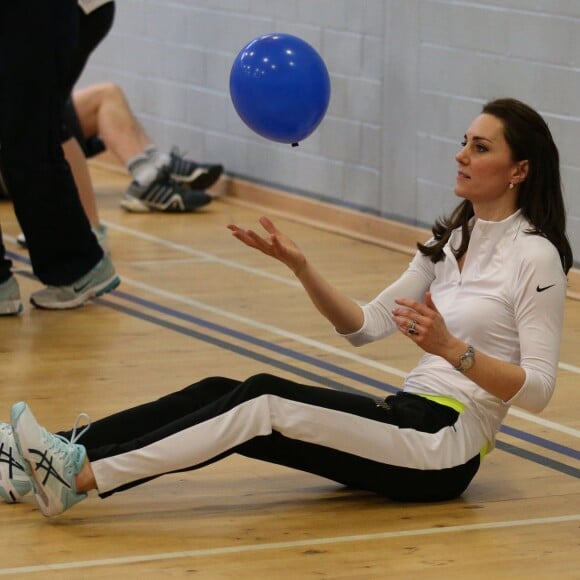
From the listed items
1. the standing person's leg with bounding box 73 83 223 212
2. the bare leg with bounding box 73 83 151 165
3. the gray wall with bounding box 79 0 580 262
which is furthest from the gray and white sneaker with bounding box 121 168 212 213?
the gray wall with bounding box 79 0 580 262

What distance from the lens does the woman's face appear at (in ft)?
9.47

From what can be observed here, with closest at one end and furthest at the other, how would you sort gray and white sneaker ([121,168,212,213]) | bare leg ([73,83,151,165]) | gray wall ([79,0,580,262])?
gray wall ([79,0,580,262]), gray and white sneaker ([121,168,212,213]), bare leg ([73,83,151,165])

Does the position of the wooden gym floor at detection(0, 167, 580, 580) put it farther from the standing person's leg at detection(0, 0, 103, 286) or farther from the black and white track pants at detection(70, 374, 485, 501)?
the standing person's leg at detection(0, 0, 103, 286)

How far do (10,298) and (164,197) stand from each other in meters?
2.16

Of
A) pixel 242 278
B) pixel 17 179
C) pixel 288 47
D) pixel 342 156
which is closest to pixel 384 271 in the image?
pixel 242 278

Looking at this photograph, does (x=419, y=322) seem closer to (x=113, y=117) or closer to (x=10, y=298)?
(x=10, y=298)

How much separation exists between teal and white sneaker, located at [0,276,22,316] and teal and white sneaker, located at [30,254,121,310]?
117 millimetres

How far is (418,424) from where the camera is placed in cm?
A: 287

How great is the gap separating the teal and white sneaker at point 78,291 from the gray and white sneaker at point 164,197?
1.96 meters

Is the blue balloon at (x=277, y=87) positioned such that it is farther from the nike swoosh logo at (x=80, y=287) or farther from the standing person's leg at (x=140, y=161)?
the standing person's leg at (x=140, y=161)

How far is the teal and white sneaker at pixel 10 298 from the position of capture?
473 cm

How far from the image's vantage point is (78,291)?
485 centimetres

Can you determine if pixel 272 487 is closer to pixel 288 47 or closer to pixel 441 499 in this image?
pixel 441 499

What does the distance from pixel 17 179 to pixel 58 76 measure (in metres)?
0.34
